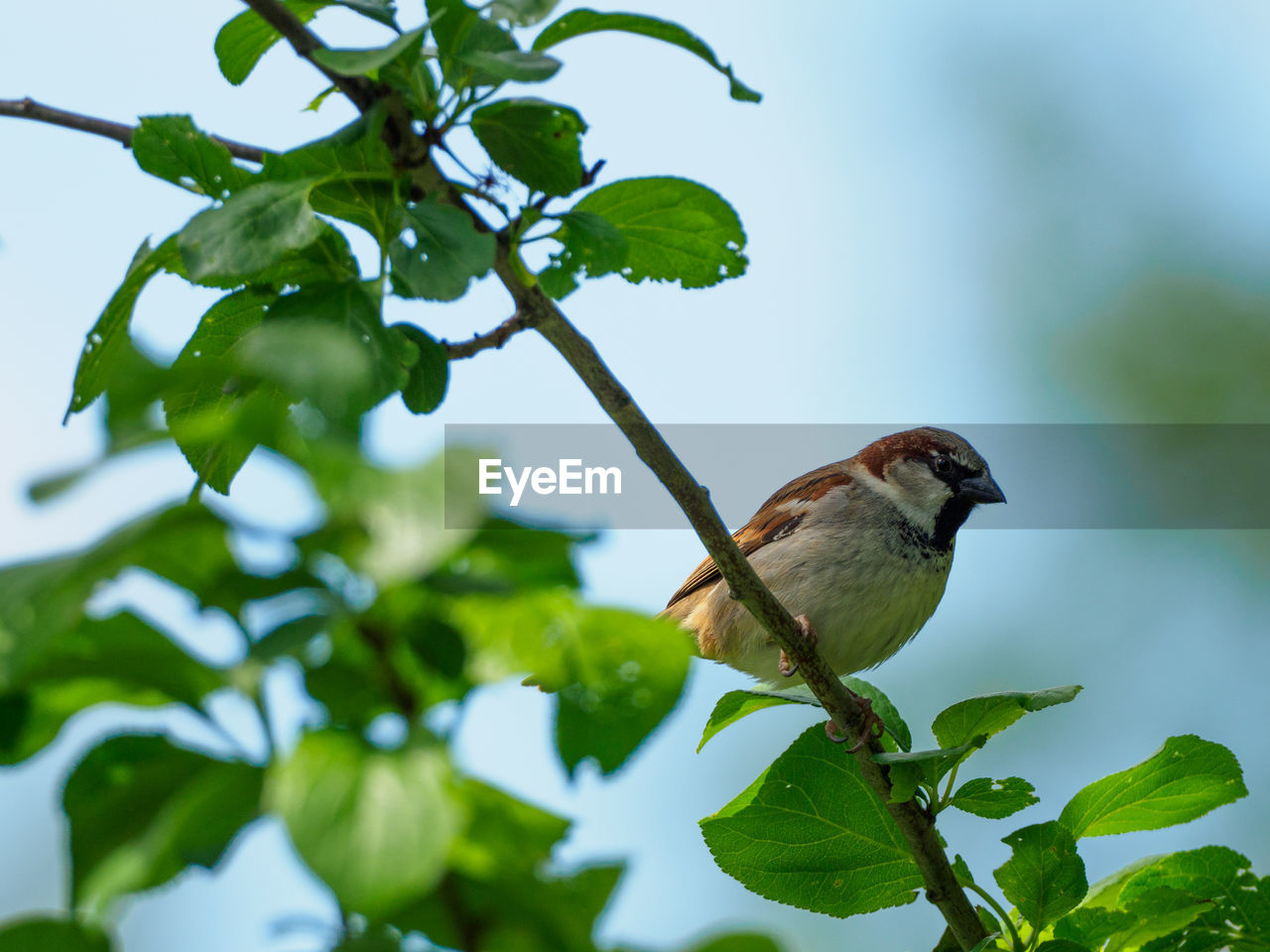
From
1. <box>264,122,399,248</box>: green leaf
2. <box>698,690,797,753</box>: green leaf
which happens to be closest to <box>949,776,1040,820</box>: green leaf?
<box>698,690,797,753</box>: green leaf

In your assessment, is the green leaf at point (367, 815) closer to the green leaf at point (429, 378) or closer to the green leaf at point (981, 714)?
the green leaf at point (429, 378)

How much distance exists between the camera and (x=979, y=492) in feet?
11.7

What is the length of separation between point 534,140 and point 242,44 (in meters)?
0.33

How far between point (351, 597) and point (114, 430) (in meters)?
0.12

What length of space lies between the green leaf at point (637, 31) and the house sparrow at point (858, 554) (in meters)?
2.25

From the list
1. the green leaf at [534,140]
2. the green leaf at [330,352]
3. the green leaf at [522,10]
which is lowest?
the green leaf at [330,352]

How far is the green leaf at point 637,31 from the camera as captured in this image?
91 cm

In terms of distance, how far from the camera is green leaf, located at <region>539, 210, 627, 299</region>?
3.22 feet

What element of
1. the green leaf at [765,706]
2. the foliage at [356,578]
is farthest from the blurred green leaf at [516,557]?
the green leaf at [765,706]

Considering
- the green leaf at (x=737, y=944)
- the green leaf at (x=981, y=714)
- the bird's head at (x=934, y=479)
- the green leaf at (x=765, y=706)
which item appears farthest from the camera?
the bird's head at (x=934, y=479)

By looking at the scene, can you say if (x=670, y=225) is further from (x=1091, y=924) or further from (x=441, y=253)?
(x=1091, y=924)

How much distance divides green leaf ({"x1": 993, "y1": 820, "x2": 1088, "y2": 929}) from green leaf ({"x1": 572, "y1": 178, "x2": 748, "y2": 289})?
Answer: 1.99 ft

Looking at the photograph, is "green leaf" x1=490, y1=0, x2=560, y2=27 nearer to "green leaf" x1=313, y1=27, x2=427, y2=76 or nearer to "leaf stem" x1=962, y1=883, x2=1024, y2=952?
"green leaf" x1=313, y1=27, x2=427, y2=76

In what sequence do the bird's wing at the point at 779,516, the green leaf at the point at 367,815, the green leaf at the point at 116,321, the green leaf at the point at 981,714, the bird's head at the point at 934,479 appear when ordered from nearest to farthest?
the green leaf at the point at 367,815, the green leaf at the point at 116,321, the green leaf at the point at 981,714, the bird's head at the point at 934,479, the bird's wing at the point at 779,516
